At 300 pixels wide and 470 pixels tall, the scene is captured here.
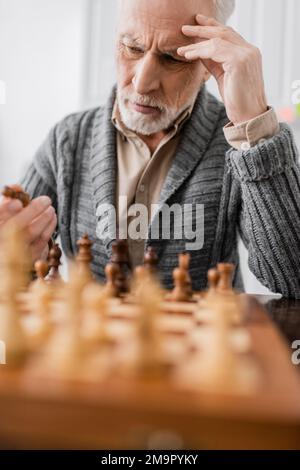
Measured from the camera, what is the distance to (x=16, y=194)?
39.8 inches

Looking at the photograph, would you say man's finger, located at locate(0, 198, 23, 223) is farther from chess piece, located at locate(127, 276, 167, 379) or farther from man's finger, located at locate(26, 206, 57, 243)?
chess piece, located at locate(127, 276, 167, 379)

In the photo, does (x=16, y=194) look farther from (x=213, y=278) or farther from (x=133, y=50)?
(x=133, y=50)

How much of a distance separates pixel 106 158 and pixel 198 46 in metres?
0.41

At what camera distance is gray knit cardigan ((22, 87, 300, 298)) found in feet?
3.83

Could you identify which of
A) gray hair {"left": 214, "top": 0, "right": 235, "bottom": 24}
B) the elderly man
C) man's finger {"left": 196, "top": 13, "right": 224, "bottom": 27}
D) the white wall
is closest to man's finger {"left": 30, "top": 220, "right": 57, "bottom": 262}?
the elderly man

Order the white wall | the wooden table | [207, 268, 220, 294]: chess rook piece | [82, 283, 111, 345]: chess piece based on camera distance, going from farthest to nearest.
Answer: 1. the white wall
2. [207, 268, 220, 294]: chess rook piece
3. [82, 283, 111, 345]: chess piece
4. the wooden table

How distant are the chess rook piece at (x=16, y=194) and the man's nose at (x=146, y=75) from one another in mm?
493

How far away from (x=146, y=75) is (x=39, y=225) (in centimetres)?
53

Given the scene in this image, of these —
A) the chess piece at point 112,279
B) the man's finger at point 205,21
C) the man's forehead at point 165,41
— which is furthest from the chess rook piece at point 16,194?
the man's finger at point 205,21

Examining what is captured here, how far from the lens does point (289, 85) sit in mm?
2775

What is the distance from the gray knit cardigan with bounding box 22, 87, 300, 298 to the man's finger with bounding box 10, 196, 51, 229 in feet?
1.33

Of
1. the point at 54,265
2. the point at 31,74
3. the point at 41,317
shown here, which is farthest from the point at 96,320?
the point at 31,74

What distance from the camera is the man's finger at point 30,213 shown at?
39.9 inches

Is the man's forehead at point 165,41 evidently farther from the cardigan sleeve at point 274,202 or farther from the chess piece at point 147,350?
the chess piece at point 147,350
